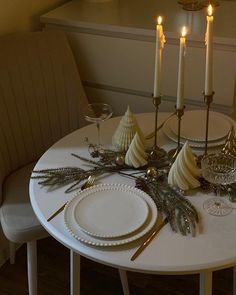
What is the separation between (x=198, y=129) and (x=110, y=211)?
48 cm

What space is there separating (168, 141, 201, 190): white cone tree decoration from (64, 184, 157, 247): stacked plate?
0.09m

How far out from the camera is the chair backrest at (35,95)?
1719 millimetres

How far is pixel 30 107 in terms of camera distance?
1.79m

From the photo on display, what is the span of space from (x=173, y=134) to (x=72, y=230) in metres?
0.51

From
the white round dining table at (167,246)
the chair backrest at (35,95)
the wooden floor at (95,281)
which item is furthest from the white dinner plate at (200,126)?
the wooden floor at (95,281)

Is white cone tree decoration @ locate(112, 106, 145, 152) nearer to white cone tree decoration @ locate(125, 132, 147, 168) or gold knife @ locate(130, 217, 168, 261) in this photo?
white cone tree decoration @ locate(125, 132, 147, 168)

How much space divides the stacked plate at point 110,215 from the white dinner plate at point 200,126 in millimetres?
324

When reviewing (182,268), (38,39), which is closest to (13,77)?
(38,39)

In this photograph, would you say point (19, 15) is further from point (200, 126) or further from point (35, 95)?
point (200, 126)

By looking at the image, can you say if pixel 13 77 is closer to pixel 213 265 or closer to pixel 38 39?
pixel 38 39

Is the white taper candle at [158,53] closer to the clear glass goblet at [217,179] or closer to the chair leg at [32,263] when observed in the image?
the clear glass goblet at [217,179]

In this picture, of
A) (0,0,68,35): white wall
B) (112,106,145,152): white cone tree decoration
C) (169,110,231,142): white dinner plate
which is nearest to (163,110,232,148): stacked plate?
(169,110,231,142): white dinner plate

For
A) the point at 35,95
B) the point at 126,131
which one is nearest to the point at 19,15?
the point at 35,95

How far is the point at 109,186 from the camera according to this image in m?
1.31
